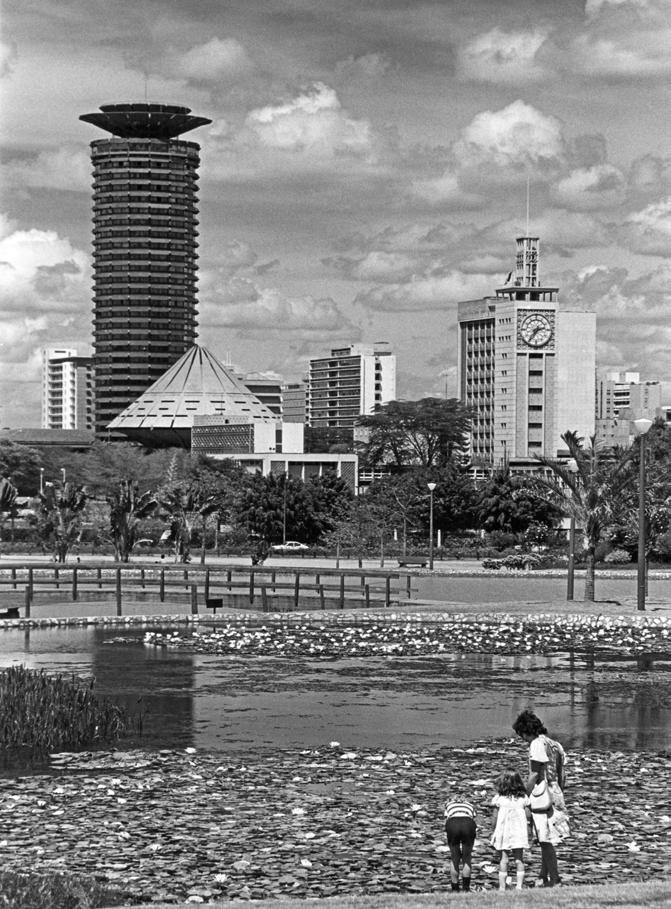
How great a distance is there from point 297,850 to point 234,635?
25.3 meters

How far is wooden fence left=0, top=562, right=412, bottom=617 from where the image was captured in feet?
186

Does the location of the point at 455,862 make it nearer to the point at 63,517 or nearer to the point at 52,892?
the point at 52,892

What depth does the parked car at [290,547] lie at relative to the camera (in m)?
101

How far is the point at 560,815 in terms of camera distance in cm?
1595

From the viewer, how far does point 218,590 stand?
A: 6575 cm

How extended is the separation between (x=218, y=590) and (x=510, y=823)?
51.2 metres

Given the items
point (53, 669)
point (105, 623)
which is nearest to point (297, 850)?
point (53, 669)

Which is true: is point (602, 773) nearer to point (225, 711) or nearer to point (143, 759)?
point (143, 759)

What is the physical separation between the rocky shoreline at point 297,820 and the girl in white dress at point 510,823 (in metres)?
0.76

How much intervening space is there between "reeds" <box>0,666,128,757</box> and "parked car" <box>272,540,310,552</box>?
7507cm

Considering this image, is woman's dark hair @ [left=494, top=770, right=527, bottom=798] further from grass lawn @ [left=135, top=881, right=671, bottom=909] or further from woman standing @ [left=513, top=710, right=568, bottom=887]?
grass lawn @ [left=135, top=881, right=671, bottom=909]

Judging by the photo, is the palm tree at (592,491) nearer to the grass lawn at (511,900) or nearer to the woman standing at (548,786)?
the woman standing at (548,786)

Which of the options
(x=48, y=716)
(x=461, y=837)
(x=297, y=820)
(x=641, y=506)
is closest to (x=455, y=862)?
(x=461, y=837)

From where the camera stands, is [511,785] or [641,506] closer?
[511,785]
